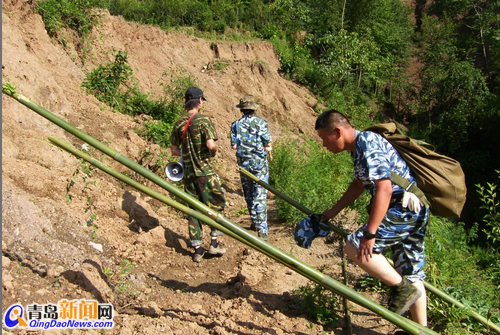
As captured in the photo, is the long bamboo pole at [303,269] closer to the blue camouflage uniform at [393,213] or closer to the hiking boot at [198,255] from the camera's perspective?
the blue camouflage uniform at [393,213]

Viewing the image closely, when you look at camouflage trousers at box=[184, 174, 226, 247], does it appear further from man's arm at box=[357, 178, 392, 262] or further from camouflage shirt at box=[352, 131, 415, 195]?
man's arm at box=[357, 178, 392, 262]

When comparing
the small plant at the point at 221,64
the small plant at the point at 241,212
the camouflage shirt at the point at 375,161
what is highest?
the small plant at the point at 221,64

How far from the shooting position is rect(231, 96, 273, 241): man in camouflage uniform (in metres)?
5.96

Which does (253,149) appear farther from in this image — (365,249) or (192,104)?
(365,249)

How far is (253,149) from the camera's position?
6.00 m

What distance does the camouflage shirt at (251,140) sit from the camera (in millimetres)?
5957

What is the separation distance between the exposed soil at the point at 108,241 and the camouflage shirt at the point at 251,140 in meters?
1.12

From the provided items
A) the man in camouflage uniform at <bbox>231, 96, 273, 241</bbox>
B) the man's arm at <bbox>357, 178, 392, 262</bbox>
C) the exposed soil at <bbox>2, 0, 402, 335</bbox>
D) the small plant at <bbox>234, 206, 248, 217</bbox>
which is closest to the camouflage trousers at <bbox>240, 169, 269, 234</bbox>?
the man in camouflage uniform at <bbox>231, 96, 273, 241</bbox>

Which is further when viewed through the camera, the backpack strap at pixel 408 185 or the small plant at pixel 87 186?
the small plant at pixel 87 186

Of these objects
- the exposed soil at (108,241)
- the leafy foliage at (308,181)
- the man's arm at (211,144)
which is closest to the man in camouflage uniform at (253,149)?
the exposed soil at (108,241)

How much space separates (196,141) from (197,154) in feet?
0.53

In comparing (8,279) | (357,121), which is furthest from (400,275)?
(357,121)

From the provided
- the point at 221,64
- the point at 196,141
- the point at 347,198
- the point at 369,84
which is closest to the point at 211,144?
the point at 196,141

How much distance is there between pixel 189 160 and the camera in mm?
5012
